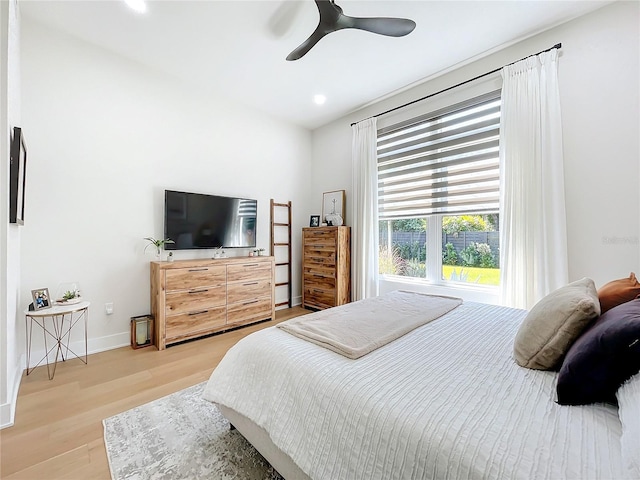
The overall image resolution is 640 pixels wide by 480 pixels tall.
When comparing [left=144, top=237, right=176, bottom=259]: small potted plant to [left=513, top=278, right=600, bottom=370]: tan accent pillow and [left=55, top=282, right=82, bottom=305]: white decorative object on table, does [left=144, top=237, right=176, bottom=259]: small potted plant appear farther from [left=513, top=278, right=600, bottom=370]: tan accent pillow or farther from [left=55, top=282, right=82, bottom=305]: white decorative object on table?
[left=513, top=278, right=600, bottom=370]: tan accent pillow

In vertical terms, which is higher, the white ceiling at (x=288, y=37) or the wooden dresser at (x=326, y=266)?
the white ceiling at (x=288, y=37)

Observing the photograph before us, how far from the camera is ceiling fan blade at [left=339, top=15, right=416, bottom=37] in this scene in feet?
6.51

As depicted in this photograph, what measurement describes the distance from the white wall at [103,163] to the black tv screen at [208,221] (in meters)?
0.17

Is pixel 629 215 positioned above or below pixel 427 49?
below

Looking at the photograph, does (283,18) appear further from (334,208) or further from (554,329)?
(554,329)

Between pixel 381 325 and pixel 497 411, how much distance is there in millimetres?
769

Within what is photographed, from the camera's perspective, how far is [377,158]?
383 cm

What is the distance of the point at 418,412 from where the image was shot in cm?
83

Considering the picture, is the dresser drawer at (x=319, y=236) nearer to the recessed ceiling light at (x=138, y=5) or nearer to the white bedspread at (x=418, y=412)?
the white bedspread at (x=418, y=412)

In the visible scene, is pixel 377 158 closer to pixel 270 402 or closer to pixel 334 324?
pixel 334 324

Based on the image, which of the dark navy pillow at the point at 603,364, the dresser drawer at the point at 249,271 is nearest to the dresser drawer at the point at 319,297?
the dresser drawer at the point at 249,271

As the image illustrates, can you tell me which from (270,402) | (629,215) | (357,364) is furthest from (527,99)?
(270,402)

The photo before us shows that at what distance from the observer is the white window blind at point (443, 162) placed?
2863 millimetres

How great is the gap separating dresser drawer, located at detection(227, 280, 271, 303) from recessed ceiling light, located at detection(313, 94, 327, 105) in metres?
2.57
